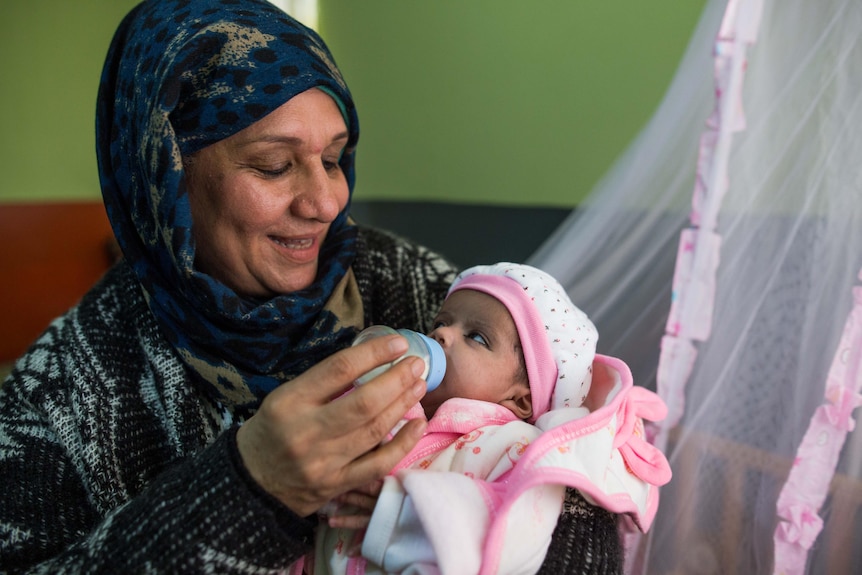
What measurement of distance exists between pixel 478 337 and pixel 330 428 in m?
0.48

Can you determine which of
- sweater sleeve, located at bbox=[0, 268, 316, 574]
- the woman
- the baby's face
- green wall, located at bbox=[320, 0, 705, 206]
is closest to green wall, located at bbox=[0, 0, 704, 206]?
green wall, located at bbox=[320, 0, 705, 206]

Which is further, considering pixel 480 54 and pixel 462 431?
pixel 480 54

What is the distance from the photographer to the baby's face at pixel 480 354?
1259 millimetres

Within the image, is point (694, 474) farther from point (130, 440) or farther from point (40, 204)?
point (40, 204)

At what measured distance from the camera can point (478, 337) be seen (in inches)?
51.8

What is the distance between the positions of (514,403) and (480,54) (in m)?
2.57

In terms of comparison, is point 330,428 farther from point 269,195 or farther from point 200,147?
point 200,147

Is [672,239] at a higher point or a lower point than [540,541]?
higher

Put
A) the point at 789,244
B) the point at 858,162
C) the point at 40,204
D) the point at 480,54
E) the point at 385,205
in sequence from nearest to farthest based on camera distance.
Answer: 1. the point at 858,162
2. the point at 789,244
3. the point at 480,54
4. the point at 385,205
5. the point at 40,204

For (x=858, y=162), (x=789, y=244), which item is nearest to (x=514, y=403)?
(x=789, y=244)

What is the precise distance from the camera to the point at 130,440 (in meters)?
1.35

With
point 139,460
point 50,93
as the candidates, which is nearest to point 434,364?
point 139,460

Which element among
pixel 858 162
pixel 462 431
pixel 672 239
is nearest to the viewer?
pixel 462 431

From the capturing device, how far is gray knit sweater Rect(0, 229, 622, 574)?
988 mm
